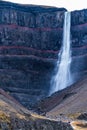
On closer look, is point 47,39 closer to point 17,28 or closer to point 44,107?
point 17,28

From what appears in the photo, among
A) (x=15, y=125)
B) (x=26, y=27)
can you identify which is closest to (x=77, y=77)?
(x=26, y=27)

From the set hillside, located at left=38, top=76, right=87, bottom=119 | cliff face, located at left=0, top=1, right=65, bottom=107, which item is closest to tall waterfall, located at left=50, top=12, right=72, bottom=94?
cliff face, located at left=0, top=1, right=65, bottom=107

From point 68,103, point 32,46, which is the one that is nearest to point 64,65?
point 32,46

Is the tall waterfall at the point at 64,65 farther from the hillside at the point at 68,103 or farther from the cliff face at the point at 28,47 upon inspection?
the hillside at the point at 68,103

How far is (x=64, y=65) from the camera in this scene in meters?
153

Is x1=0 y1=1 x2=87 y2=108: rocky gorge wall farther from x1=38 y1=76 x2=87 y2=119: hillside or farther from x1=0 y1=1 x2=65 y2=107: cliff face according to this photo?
x1=38 y1=76 x2=87 y2=119: hillside

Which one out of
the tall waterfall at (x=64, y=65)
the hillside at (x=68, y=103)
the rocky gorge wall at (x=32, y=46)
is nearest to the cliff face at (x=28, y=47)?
the rocky gorge wall at (x=32, y=46)

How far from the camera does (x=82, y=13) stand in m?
158

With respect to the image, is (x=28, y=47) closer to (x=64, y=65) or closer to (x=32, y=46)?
(x=32, y=46)

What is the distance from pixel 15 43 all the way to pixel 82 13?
26.8m

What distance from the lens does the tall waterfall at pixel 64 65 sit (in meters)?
143

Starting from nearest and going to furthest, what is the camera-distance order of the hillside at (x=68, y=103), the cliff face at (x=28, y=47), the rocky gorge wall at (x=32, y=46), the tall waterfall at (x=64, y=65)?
the hillside at (x=68, y=103) → the cliff face at (x=28, y=47) → the rocky gorge wall at (x=32, y=46) → the tall waterfall at (x=64, y=65)

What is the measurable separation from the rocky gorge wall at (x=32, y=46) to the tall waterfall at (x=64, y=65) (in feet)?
5.29

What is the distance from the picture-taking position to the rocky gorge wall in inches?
5413
